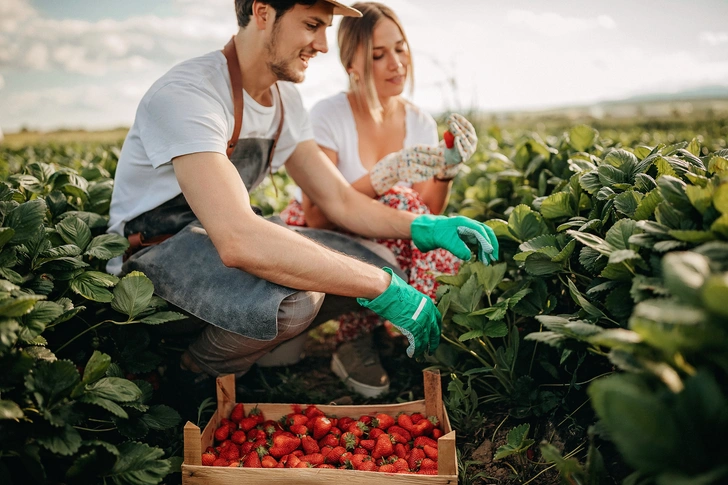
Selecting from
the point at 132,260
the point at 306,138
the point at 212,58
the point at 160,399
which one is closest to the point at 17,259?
the point at 132,260

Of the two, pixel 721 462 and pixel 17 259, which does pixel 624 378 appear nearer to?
pixel 721 462

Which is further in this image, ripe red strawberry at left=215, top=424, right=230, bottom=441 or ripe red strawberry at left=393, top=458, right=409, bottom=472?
ripe red strawberry at left=215, top=424, right=230, bottom=441

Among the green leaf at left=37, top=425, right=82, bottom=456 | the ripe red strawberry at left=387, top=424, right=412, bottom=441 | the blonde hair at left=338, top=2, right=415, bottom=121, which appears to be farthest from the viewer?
the blonde hair at left=338, top=2, right=415, bottom=121

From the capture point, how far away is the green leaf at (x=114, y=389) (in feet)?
5.34

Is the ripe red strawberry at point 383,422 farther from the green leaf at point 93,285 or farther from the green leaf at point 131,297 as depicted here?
the green leaf at point 93,285

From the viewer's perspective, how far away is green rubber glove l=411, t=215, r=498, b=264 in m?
2.31

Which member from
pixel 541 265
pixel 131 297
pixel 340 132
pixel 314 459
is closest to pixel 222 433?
pixel 314 459

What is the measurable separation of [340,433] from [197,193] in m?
0.99

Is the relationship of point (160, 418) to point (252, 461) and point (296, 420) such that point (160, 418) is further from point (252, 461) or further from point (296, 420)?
point (296, 420)

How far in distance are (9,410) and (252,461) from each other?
77 centimetres

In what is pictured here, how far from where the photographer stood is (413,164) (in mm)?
2820

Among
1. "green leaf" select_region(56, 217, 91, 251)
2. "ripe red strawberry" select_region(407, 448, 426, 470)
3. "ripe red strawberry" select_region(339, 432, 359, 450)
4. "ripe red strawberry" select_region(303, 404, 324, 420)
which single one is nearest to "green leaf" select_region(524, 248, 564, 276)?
"ripe red strawberry" select_region(407, 448, 426, 470)

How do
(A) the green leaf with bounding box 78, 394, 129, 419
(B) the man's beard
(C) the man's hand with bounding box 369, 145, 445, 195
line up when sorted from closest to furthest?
1. (A) the green leaf with bounding box 78, 394, 129, 419
2. (B) the man's beard
3. (C) the man's hand with bounding box 369, 145, 445, 195

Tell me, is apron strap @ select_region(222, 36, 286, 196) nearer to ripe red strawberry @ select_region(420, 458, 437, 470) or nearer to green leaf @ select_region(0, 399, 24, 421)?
green leaf @ select_region(0, 399, 24, 421)
